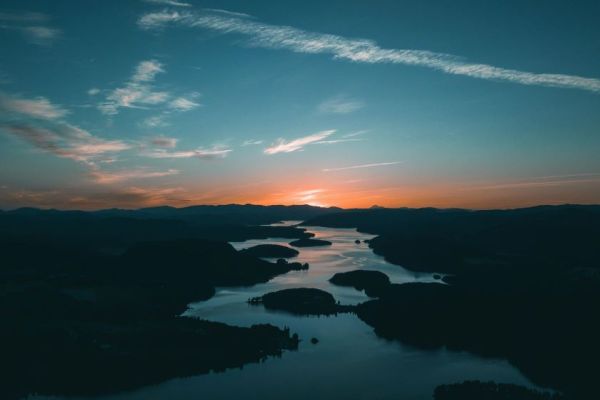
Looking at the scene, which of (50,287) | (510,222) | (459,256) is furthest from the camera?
(510,222)

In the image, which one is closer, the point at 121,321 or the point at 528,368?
the point at 528,368

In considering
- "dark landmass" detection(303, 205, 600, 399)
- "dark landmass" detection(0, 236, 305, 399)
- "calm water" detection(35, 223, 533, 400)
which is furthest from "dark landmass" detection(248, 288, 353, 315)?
"dark landmass" detection(0, 236, 305, 399)

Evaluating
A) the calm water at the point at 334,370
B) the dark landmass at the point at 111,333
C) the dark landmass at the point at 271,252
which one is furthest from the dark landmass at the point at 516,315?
the dark landmass at the point at 271,252

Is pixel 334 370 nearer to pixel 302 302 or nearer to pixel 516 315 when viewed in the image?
pixel 302 302

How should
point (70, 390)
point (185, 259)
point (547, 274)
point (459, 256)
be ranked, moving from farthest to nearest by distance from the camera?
point (459, 256) < point (185, 259) < point (547, 274) < point (70, 390)

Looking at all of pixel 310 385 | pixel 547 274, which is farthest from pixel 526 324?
pixel 547 274

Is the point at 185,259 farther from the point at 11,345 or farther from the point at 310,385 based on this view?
the point at 310,385

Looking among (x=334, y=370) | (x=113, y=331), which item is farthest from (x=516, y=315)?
(x=113, y=331)
